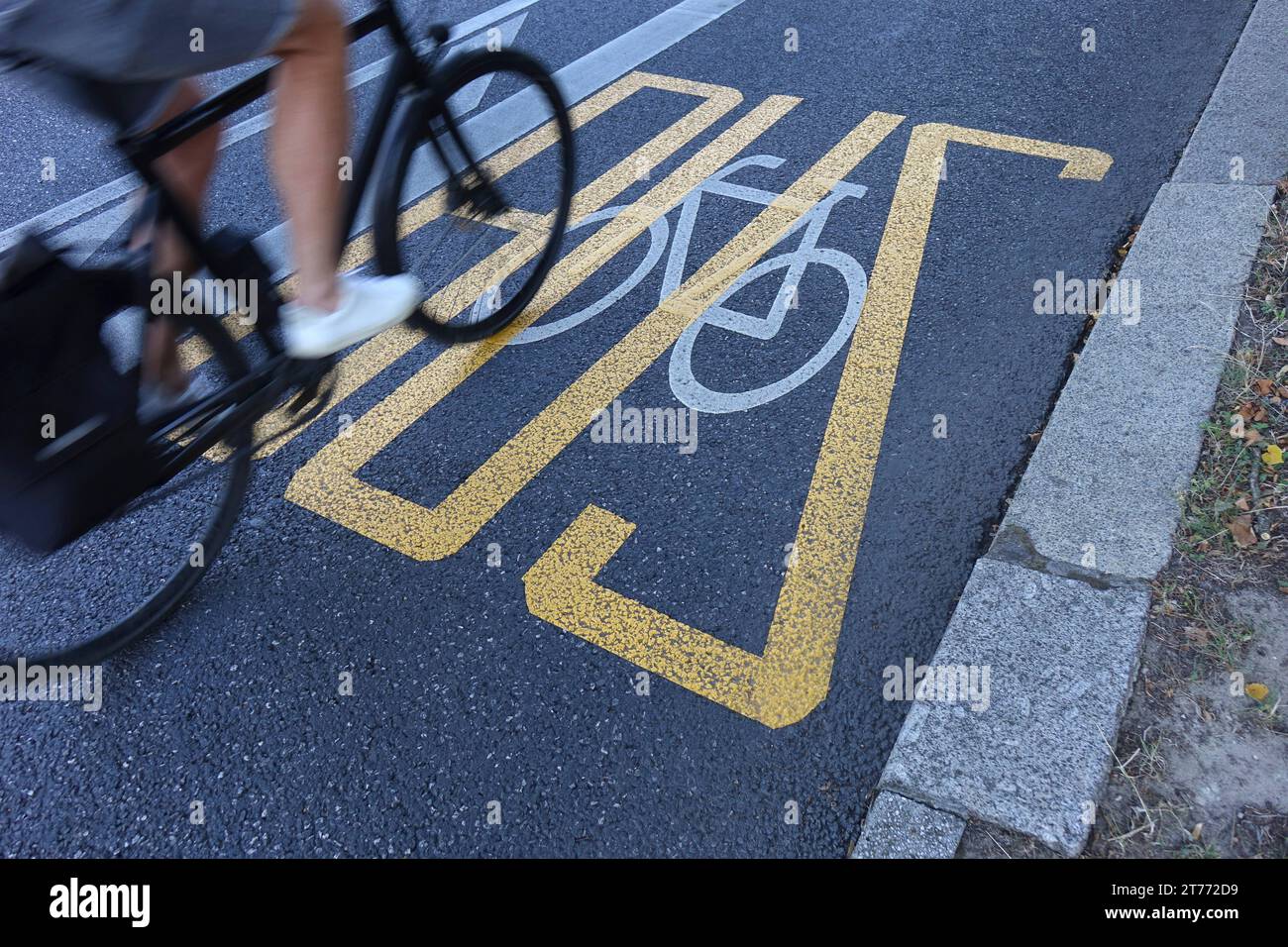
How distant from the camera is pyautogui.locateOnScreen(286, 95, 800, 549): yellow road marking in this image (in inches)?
113

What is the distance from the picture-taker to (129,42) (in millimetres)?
1930

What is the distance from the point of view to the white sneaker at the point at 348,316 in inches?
97.6

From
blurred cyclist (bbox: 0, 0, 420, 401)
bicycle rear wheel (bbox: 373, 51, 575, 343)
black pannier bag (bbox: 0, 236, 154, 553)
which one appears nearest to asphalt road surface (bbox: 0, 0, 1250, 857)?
bicycle rear wheel (bbox: 373, 51, 575, 343)

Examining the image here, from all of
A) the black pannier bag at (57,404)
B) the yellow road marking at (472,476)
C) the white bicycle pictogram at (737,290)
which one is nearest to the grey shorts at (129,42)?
the black pannier bag at (57,404)

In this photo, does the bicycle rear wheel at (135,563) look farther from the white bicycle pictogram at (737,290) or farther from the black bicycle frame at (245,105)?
the white bicycle pictogram at (737,290)

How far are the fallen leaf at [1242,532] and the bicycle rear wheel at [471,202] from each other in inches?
105

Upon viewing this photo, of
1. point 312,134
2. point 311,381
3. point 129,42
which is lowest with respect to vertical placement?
point 311,381

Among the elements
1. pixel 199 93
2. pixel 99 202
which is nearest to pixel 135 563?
pixel 199 93

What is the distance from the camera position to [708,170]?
14.5ft

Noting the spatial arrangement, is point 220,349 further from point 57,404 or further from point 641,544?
point 641,544

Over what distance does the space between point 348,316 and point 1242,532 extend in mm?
2725

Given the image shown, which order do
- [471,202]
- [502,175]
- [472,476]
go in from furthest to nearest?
1. [502,175]
2. [471,202]
3. [472,476]

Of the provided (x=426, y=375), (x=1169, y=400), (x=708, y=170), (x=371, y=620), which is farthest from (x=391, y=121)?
(x=1169, y=400)

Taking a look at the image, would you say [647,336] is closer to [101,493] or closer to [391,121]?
[391,121]
